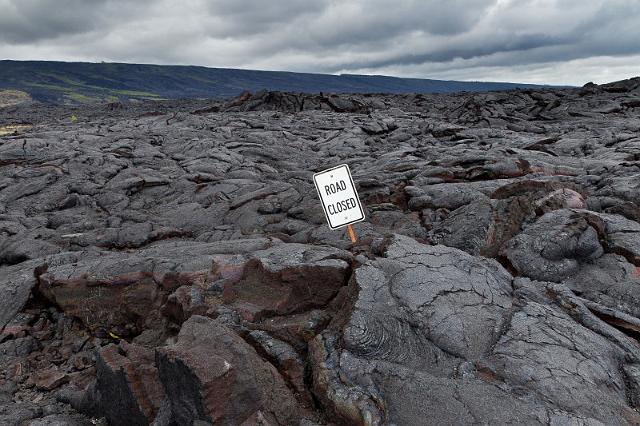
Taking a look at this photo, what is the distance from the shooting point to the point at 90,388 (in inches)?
249

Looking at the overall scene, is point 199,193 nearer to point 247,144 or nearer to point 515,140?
point 247,144

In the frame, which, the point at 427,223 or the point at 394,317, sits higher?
the point at 394,317

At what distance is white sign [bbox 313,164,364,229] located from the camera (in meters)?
8.51

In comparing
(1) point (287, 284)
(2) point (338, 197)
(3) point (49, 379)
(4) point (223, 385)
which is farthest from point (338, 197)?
(3) point (49, 379)

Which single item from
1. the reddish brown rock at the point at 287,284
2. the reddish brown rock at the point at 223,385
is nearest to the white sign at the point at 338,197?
the reddish brown rock at the point at 287,284

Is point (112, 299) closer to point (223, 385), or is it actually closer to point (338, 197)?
point (223, 385)

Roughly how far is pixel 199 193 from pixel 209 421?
14.2 meters

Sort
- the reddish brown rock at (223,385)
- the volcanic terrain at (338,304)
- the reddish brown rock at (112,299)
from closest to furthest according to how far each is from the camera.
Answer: the reddish brown rock at (223,385), the volcanic terrain at (338,304), the reddish brown rock at (112,299)

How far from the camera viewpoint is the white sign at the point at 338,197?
335 inches

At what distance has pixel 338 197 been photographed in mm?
8609

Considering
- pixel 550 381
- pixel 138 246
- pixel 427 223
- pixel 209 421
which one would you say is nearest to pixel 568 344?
pixel 550 381

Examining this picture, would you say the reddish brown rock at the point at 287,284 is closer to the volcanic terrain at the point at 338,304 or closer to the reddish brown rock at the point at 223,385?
the volcanic terrain at the point at 338,304

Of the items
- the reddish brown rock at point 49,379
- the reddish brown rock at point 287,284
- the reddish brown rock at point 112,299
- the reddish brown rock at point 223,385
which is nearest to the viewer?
the reddish brown rock at point 223,385

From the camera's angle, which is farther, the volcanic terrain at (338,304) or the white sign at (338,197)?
the white sign at (338,197)
